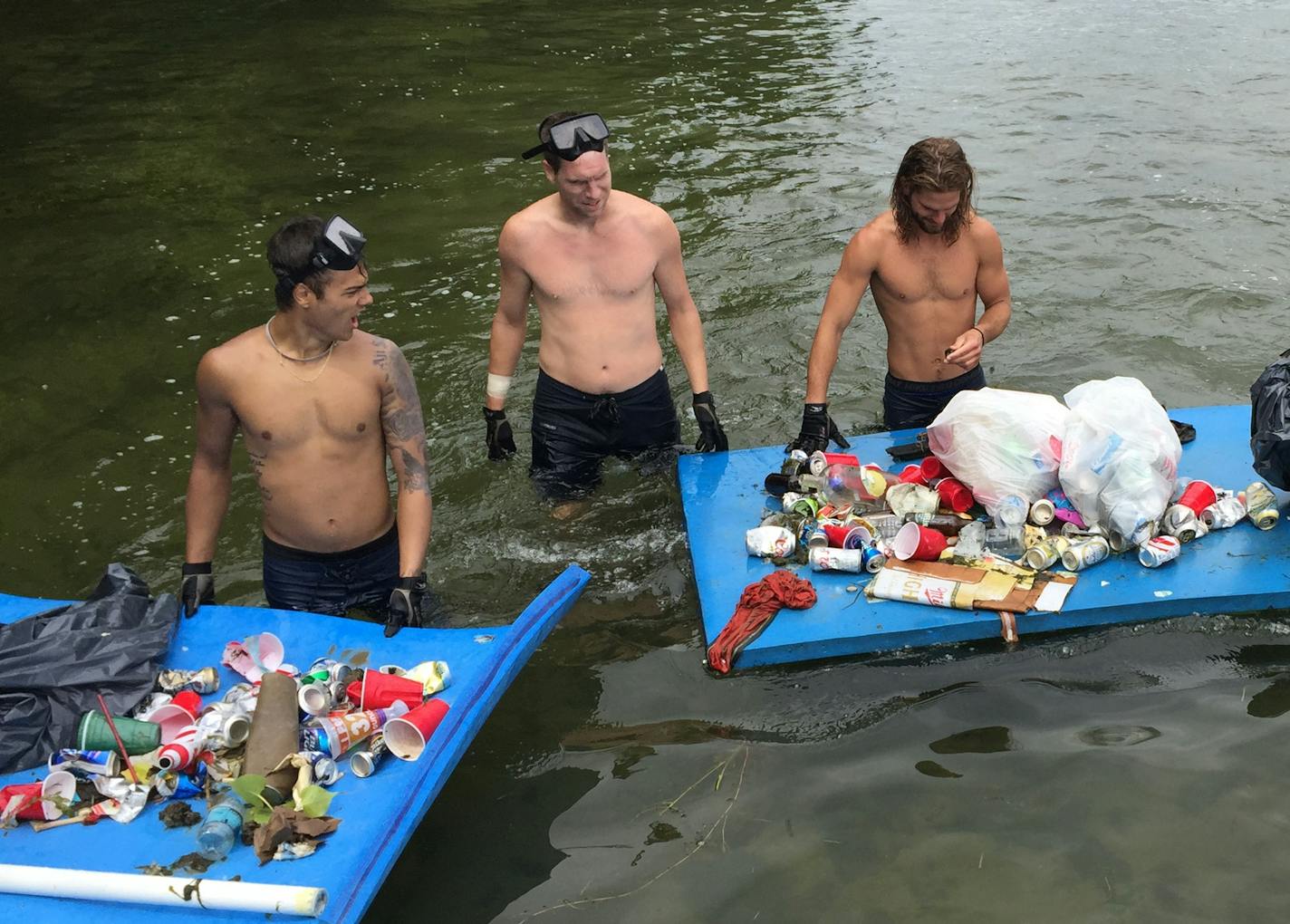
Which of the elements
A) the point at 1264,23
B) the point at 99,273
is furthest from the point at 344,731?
the point at 1264,23

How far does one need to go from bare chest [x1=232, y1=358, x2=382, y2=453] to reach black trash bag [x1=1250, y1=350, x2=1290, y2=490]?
3547 millimetres

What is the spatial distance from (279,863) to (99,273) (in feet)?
24.0

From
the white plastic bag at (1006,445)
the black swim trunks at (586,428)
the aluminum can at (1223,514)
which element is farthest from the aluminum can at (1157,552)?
the black swim trunks at (586,428)

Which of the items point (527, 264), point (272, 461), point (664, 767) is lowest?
point (664, 767)

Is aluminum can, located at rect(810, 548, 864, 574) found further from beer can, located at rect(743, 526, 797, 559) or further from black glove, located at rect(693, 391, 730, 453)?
black glove, located at rect(693, 391, 730, 453)

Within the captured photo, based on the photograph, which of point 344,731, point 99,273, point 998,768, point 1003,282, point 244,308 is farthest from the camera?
point 99,273

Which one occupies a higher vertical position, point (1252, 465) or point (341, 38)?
point (341, 38)

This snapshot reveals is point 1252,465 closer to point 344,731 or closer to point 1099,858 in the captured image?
point 1099,858

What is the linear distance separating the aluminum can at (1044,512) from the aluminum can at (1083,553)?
0.58 feet

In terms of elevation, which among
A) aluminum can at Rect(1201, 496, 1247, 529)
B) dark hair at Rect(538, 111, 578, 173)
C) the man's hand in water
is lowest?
aluminum can at Rect(1201, 496, 1247, 529)

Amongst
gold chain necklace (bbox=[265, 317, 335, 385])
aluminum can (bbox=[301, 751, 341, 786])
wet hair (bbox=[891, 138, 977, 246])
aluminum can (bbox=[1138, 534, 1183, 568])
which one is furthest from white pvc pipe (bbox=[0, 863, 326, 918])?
wet hair (bbox=[891, 138, 977, 246])

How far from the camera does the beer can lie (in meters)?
5.05

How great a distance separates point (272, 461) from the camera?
4445 mm

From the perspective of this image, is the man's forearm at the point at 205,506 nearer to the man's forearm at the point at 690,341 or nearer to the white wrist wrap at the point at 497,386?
the white wrist wrap at the point at 497,386
